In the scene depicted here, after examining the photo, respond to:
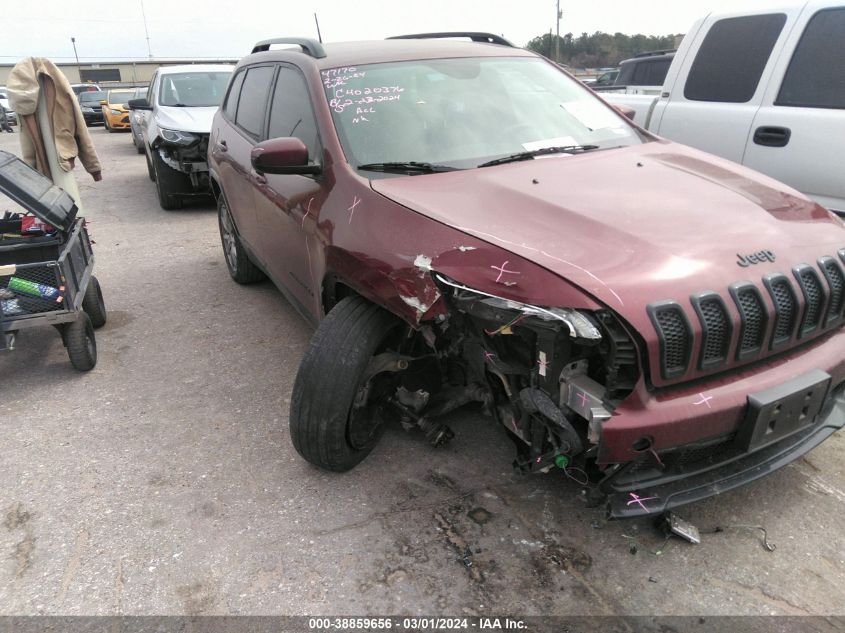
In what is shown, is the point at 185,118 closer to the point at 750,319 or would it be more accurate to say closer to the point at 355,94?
the point at 355,94

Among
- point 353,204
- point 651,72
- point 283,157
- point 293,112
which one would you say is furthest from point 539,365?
point 651,72

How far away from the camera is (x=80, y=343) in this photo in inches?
155

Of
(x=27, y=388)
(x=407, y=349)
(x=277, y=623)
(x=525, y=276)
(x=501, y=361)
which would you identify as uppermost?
(x=525, y=276)

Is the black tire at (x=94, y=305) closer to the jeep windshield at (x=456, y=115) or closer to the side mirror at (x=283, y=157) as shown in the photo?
the side mirror at (x=283, y=157)

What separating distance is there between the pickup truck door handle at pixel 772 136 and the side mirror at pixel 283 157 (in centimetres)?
300

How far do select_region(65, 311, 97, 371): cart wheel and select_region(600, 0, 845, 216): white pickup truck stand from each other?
437 cm

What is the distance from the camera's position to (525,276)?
2113mm

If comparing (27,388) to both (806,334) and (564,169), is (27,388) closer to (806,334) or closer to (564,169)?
(564,169)

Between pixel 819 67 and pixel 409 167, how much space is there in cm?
288

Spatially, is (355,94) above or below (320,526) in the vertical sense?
above

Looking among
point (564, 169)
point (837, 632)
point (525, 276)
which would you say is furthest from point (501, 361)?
point (837, 632)

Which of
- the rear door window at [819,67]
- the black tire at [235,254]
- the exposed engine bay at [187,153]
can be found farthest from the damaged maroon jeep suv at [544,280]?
the exposed engine bay at [187,153]

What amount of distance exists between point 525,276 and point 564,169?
40.7 inches

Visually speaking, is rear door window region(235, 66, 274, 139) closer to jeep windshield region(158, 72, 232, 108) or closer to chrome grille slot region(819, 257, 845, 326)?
chrome grille slot region(819, 257, 845, 326)
